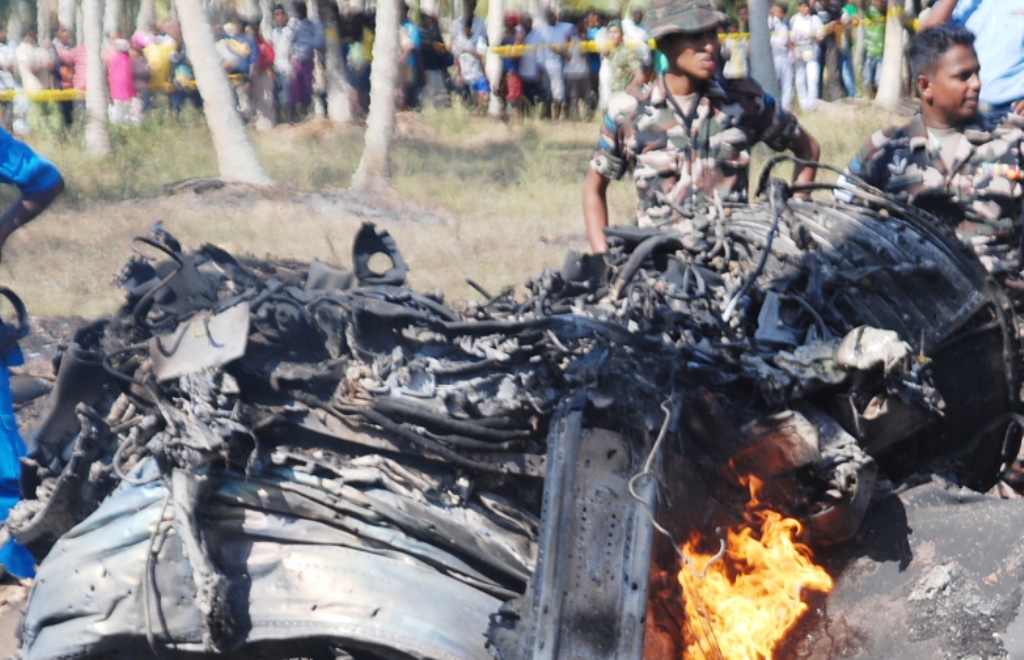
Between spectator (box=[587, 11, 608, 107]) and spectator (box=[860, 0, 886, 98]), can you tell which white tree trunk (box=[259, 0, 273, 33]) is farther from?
spectator (box=[860, 0, 886, 98])

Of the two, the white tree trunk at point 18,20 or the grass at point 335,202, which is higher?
the white tree trunk at point 18,20

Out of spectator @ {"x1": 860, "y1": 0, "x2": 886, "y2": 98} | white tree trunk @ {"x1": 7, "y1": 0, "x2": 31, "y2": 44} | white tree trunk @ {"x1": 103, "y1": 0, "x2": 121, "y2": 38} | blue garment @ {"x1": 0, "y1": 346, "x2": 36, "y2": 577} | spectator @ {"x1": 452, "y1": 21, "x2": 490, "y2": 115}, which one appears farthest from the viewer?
white tree trunk @ {"x1": 7, "y1": 0, "x2": 31, "y2": 44}

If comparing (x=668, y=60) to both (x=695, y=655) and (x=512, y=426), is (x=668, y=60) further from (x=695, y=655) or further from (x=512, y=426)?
(x=695, y=655)

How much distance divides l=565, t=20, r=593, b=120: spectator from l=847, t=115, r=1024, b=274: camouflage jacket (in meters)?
12.1

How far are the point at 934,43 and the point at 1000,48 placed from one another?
2.03 meters

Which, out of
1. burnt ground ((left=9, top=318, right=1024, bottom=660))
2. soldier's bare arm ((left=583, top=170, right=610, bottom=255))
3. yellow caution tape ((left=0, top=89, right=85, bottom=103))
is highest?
yellow caution tape ((left=0, top=89, right=85, bottom=103))

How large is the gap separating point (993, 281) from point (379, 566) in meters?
2.96

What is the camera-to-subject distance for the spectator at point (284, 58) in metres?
18.3

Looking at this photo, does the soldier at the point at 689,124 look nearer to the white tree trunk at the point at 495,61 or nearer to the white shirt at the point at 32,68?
the white tree trunk at the point at 495,61

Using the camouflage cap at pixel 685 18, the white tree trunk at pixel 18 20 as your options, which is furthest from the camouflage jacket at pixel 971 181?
the white tree trunk at pixel 18 20

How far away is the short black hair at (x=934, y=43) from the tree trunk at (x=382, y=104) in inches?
344

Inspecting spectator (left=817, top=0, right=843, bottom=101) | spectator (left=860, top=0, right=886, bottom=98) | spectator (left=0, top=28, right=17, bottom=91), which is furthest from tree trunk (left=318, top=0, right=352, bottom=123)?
spectator (left=860, top=0, right=886, bottom=98)

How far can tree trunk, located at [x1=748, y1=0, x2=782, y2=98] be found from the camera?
1299cm

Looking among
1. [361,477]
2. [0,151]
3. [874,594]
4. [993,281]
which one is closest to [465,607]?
[361,477]
